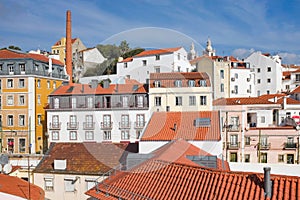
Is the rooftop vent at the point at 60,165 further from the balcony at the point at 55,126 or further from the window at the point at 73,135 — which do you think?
the balcony at the point at 55,126

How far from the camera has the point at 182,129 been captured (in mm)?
11922

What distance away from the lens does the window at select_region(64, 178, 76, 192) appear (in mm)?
12016

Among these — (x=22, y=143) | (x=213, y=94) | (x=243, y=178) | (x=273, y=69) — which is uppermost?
(x=273, y=69)

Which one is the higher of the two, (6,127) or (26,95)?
(26,95)

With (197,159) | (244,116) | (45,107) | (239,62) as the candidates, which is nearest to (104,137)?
(45,107)

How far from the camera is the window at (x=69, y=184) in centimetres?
1202

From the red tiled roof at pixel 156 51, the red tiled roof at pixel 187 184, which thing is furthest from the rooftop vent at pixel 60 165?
the red tiled roof at pixel 156 51

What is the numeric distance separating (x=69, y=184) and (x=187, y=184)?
23.4 ft

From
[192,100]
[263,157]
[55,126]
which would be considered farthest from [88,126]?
[263,157]

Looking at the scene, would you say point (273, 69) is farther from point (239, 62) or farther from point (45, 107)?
point (45, 107)

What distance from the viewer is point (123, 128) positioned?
832 inches

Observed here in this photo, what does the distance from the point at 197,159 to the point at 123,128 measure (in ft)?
41.4

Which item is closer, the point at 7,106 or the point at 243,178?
the point at 243,178

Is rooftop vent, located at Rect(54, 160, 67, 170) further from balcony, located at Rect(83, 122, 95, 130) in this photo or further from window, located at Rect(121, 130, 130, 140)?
window, located at Rect(121, 130, 130, 140)
